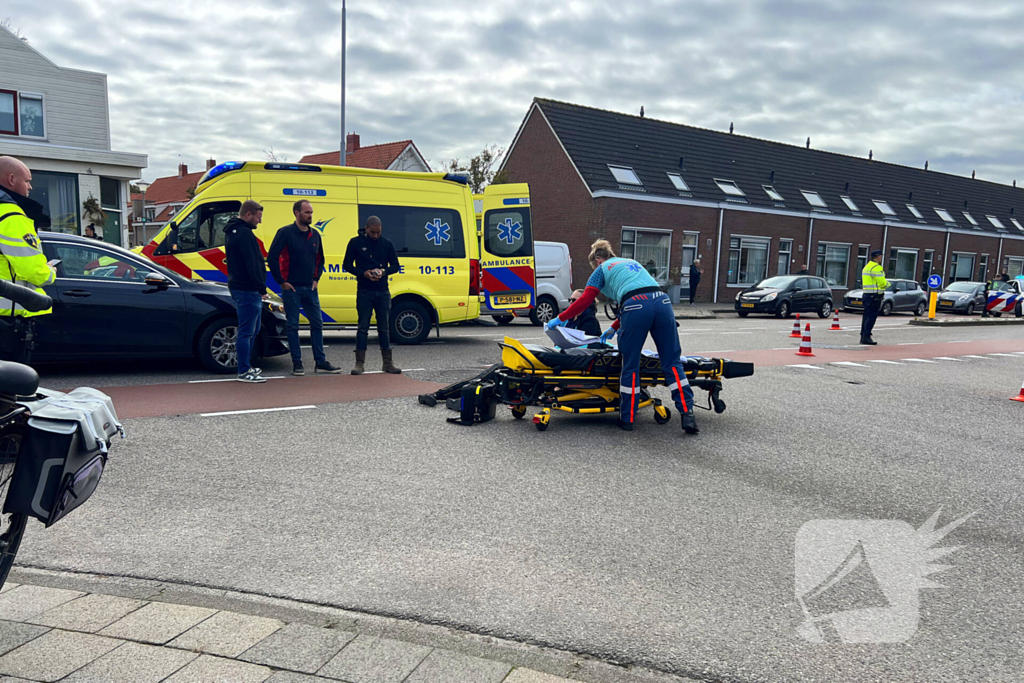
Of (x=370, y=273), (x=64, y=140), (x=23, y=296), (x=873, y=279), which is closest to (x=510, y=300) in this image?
(x=370, y=273)

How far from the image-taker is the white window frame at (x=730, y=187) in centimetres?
3266

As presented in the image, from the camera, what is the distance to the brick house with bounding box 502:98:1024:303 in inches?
1161

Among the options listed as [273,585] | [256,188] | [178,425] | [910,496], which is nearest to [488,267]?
[256,188]

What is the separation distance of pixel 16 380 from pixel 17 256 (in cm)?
199

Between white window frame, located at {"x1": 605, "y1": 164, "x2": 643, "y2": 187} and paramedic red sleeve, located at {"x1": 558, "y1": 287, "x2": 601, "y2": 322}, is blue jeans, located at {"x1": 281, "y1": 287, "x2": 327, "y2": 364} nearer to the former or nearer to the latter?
paramedic red sleeve, located at {"x1": 558, "y1": 287, "x2": 601, "y2": 322}

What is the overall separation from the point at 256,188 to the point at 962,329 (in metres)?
20.1

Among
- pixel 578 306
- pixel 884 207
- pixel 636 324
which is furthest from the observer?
pixel 884 207

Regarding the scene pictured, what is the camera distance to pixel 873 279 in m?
14.9

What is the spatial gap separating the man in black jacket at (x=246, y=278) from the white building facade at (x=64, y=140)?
666 inches

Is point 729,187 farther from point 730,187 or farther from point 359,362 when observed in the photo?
point 359,362

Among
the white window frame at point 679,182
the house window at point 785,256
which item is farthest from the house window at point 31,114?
the house window at point 785,256

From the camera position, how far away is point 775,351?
13.3m

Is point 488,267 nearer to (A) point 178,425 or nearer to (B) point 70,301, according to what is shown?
(B) point 70,301
